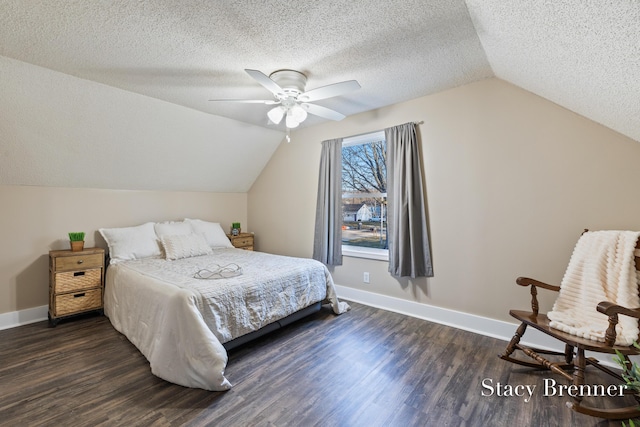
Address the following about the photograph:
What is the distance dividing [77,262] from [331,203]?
2.87 m

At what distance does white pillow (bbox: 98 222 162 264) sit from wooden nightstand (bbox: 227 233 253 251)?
1.16m

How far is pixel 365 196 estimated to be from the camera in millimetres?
3744

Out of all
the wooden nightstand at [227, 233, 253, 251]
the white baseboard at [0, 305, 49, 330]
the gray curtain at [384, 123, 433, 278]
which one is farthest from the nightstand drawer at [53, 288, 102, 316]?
the gray curtain at [384, 123, 433, 278]

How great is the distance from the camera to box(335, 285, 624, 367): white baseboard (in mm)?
2432

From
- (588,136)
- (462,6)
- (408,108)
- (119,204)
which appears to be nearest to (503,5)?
(462,6)

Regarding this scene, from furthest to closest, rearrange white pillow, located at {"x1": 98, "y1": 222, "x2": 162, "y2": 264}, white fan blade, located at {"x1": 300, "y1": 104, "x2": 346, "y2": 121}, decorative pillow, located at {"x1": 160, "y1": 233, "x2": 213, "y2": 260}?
1. decorative pillow, located at {"x1": 160, "y1": 233, "x2": 213, "y2": 260}
2. white pillow, located at {"x1": 98, "y1": 222, "x2": 162, "y2": 264}
3. white fan blade, located at {"x1": 300, "y1": 104, "x2": 346, "y2": 121}

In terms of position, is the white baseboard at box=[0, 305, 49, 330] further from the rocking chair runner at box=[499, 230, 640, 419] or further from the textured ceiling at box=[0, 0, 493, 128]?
the rocking chair runner at box=[499, 230, 640, 419]

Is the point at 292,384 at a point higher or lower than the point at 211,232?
lower

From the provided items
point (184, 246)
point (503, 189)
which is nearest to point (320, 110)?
point (503, 189)

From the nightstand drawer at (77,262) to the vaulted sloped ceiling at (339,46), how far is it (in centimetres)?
97

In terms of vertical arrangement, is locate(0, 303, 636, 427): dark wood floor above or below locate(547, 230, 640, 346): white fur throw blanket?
below

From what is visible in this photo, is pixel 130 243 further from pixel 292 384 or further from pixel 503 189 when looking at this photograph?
pixel 503 189

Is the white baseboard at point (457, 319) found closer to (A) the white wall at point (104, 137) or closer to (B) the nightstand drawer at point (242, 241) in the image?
(B) the nightstand drawer at point (242, 241)

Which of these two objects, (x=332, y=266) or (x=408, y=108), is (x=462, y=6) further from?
(x=332, y=266)
